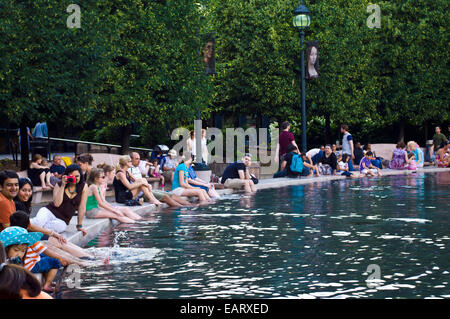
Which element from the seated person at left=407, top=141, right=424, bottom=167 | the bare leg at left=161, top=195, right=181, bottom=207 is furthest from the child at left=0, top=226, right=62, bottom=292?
the seated person at left=407, top=141, right=424, bottom=167

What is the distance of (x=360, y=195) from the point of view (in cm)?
2144

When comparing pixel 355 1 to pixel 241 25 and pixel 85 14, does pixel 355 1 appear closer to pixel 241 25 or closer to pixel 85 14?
pixel 241 25

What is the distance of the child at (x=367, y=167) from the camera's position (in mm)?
30219

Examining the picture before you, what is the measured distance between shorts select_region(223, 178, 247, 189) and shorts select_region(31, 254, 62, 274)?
14.0 m

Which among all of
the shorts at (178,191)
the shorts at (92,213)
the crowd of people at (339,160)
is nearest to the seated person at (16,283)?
the shorts at (92,213)

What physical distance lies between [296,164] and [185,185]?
27.5ft

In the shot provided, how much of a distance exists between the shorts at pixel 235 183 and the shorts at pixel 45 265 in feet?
46.0

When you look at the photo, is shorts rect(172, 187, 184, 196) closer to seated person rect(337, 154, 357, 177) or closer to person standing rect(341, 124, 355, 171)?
seated person rect(337, 154, 357, 177)

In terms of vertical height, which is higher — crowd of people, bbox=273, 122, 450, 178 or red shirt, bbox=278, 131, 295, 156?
red shirt, bbox=278, 131, 295, 156

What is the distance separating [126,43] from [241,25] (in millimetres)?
11599

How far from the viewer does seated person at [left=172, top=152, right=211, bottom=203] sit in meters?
20.2

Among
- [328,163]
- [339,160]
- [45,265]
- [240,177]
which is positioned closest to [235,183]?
[240,177]

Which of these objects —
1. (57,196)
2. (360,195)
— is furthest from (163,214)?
(360,195)

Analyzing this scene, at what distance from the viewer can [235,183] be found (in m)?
23.5
